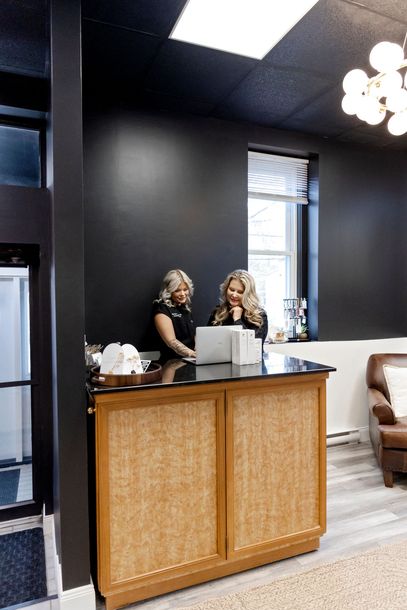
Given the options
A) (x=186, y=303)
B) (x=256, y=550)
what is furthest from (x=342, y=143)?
(x=256, y=550)

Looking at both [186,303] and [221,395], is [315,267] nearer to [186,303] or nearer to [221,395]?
[186,303]

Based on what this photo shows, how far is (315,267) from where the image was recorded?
401 cm

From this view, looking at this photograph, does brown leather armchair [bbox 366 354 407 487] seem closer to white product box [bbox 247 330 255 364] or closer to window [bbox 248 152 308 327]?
window [bbox 248 152 308 327]

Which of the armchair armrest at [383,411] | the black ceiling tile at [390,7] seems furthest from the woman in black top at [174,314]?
the black ceiling tile at [390,7]

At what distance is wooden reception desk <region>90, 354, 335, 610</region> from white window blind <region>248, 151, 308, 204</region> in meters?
2.16

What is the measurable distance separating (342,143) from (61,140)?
3.19 metres

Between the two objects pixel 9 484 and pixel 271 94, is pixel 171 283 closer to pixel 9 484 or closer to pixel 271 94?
pixel 271 94

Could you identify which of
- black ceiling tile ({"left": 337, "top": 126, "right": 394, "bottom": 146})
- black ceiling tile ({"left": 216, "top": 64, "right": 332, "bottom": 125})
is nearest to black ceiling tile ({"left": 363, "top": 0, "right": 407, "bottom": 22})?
black ceiling tile ({"left": 216, "top": 64, "right": 332, "bottom": 125})

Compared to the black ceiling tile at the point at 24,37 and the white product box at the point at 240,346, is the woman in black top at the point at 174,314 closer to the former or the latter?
the white product box at the point at 240,346

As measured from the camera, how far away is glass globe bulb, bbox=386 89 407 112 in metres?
2.08

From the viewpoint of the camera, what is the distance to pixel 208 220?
136 inches

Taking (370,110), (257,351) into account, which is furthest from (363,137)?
(257,351)

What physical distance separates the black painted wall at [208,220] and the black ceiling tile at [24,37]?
58 centimetres

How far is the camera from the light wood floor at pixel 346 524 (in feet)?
6.65
